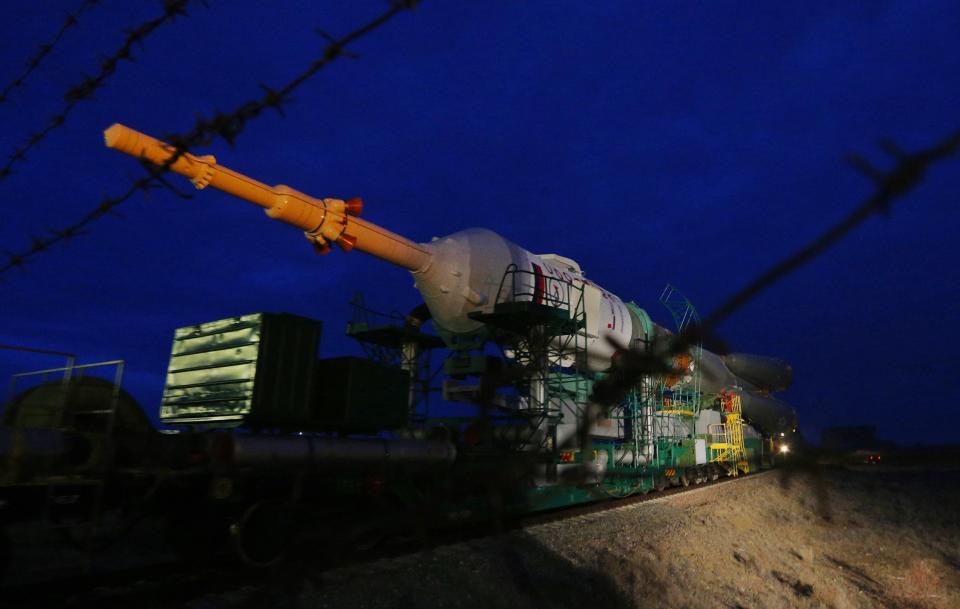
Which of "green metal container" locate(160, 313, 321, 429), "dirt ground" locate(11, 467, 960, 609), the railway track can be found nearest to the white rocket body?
"dirt ground" locate(11, 467, 960, 609)

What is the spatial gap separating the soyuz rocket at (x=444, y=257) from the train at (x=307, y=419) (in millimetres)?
32

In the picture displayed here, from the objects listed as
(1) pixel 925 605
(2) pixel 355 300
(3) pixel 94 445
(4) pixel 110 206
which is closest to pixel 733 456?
(1) pixel 925 605

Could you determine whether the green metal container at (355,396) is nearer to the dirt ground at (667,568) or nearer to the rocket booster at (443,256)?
the dirt ground at (667,568)

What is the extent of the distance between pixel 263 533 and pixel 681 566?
631cm

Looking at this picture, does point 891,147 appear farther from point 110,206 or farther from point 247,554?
point 247,554

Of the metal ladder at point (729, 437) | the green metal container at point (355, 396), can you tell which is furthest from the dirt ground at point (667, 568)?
the metal ladder at point (729, 437)

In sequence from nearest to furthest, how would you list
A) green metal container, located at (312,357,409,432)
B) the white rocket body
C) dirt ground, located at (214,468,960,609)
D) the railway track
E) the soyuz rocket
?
the railway track → dirt ground, located at (214,468,960,609) → the soyuz rocket → green metal container, located at (312,357,409,432) → the white rocket body

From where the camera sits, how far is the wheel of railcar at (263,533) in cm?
850

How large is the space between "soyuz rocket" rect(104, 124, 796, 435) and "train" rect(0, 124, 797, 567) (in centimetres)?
3

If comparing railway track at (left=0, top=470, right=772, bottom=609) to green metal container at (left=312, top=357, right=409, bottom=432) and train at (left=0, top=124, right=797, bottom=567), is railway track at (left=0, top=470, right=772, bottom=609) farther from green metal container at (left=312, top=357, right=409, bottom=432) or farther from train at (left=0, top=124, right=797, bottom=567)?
green metal container at (left=312, top=357, right=409, bottom=432)

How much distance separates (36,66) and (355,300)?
32.7 feet

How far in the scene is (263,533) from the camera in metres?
8.88

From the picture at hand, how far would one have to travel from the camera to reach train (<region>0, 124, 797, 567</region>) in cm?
703

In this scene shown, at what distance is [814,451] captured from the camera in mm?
1817
